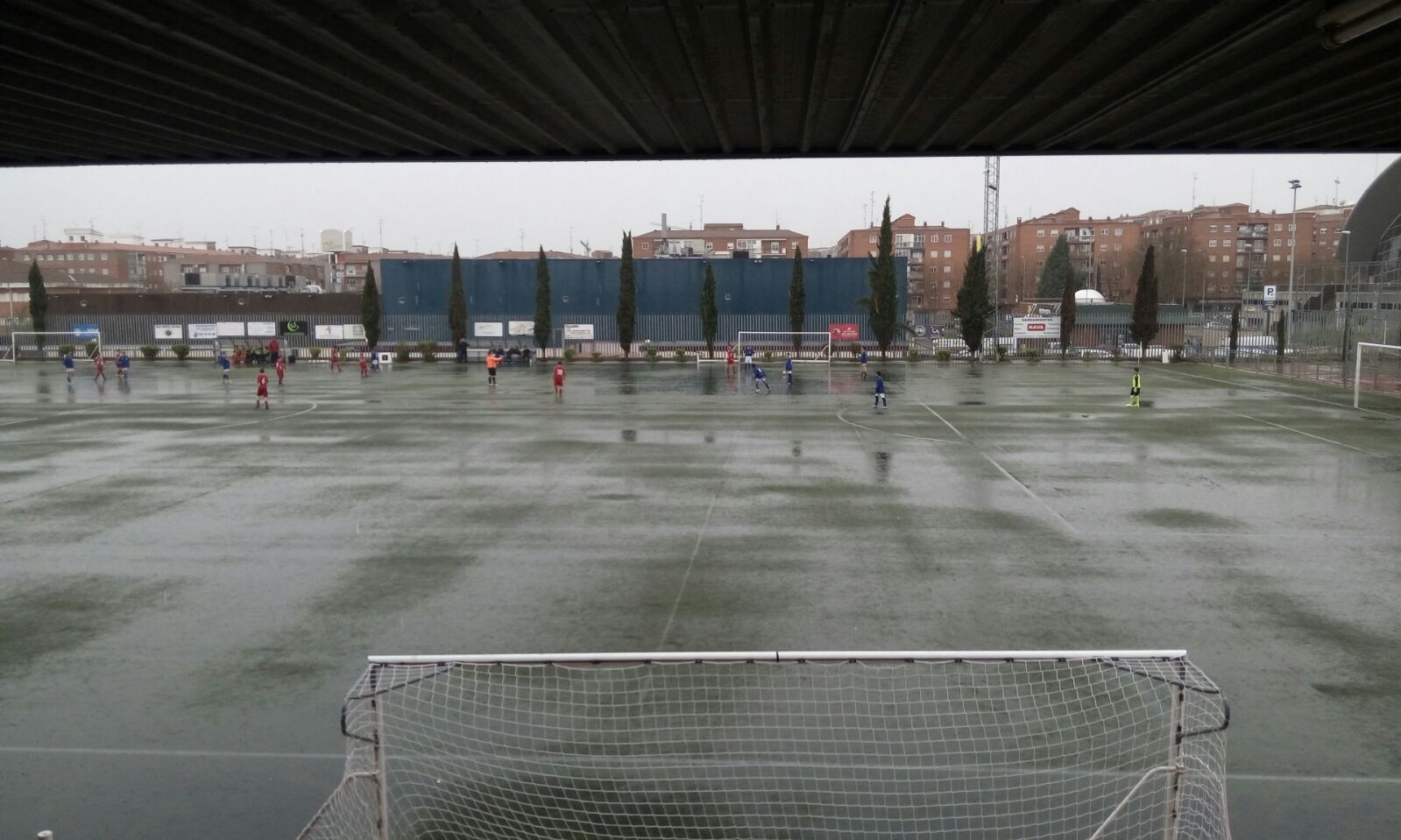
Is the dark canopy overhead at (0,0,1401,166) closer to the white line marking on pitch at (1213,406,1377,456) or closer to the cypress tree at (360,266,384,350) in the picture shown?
the white line marking on pitch at (1213,406,1377,456)

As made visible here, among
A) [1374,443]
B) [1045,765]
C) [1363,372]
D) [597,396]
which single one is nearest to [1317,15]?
[1045,765]

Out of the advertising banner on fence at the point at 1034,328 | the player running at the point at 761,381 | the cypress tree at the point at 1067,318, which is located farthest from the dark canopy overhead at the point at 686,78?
the advertising banner on fence at the point at 1034,328

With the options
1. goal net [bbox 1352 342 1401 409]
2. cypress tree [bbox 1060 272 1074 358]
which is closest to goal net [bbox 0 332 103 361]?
cypress tree [bbox 1060 272 1074 358]

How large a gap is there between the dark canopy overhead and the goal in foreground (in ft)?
17.9

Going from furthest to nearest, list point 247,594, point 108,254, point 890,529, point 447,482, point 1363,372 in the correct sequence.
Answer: point 108,254 → point 1363,372 → point 447,482 → point 890,529 → point 247,594

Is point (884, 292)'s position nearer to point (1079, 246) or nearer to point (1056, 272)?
point (1056, 272)

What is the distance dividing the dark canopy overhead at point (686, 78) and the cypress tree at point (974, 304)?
43.3 meters

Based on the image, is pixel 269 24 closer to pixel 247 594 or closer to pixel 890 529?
pixel 247 594

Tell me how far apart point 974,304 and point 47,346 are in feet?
191

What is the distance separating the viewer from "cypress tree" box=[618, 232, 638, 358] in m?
59.6

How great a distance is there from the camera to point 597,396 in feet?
117

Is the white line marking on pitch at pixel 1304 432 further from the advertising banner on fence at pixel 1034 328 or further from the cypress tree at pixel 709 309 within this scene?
the cypress tree at pixel 709 309

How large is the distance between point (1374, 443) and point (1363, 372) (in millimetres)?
21284

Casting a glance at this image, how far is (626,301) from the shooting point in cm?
5997
